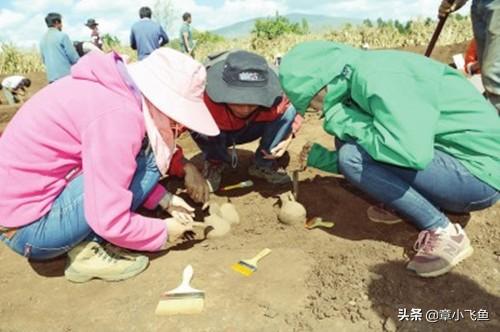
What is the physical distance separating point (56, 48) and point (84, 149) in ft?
14.9

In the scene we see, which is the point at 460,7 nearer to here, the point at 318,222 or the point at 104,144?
the point at 318,222

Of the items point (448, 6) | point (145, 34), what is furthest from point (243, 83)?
point (145, 34)

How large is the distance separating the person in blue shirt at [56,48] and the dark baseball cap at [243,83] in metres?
3.79

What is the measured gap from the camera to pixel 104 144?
174cm

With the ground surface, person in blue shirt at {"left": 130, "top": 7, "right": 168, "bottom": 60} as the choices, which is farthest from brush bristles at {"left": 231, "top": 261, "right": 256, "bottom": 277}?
person in blue shirt at {"left": 130, "top": 7, "right": 168, "bottom": 60}

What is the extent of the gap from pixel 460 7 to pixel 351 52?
198cm


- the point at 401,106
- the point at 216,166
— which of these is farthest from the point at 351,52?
the point at 216,166

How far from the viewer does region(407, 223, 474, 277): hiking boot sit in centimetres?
204

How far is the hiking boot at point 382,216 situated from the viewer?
8.51ft

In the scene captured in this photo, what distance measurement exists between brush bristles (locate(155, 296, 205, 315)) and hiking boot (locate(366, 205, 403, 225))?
3.81 feet

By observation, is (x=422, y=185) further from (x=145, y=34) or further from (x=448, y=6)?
(x=145, y=34)

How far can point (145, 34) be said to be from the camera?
673 centimetres

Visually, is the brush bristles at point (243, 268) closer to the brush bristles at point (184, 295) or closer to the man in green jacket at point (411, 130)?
the brush bristles at point (184, 295)

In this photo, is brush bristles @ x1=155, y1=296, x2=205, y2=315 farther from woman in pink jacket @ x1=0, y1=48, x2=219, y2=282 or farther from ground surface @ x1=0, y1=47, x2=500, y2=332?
woman in pink jacket @ x1=0, y1=48, x2=219, y2=282
